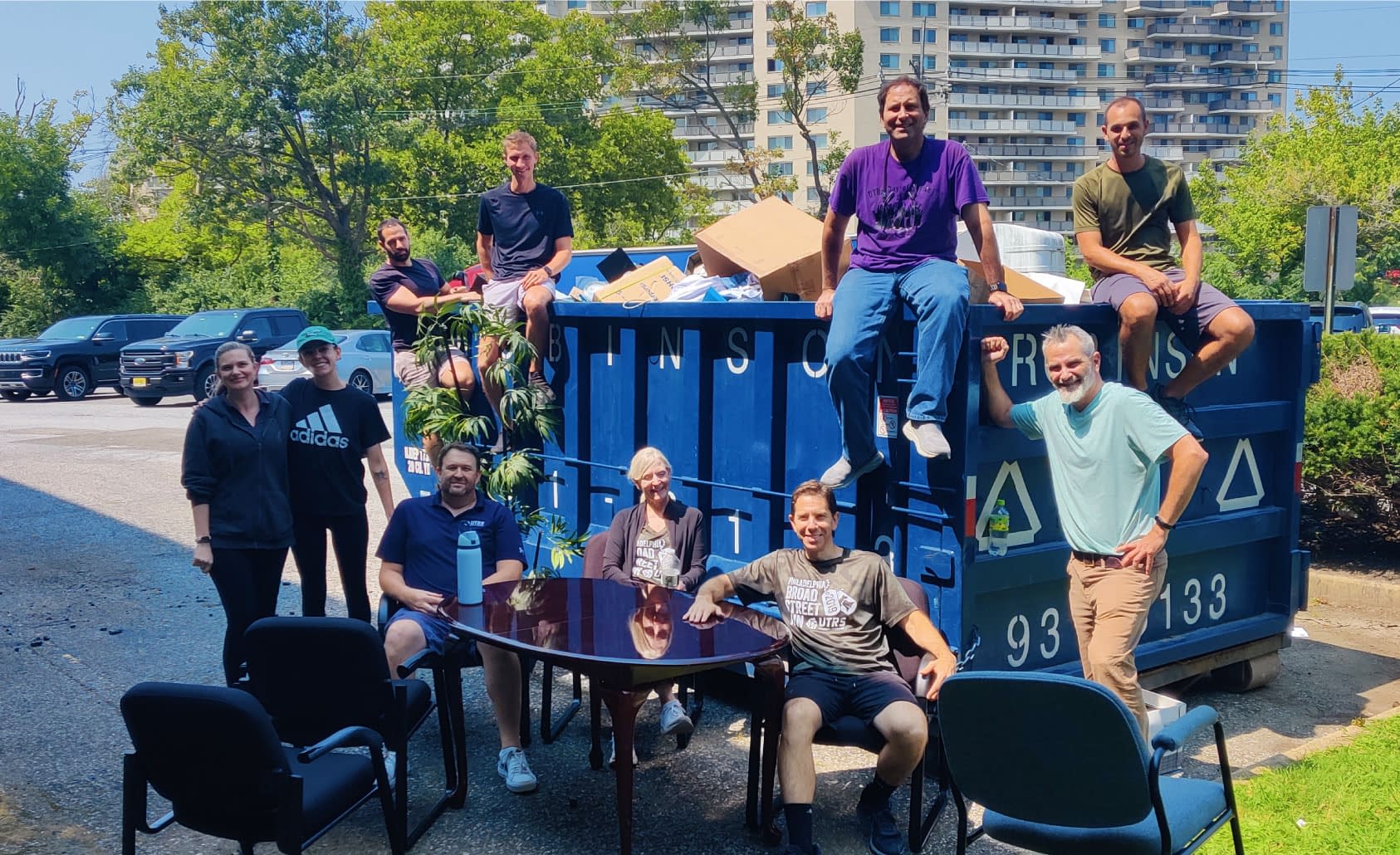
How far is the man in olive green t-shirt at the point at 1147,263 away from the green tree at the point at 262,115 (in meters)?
35.0

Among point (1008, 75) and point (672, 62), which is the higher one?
point (1008, 75)

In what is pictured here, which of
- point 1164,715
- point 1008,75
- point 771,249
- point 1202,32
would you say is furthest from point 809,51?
point 1202,32

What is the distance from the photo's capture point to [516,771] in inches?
194

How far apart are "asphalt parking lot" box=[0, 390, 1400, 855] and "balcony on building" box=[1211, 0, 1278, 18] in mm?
117759

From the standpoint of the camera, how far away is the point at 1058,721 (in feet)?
10.6

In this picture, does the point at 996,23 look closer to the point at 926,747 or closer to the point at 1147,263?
the point at 1147,263

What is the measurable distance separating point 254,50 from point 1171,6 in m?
92.3

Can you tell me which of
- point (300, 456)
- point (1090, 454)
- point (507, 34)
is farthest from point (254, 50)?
point (1090, 454)

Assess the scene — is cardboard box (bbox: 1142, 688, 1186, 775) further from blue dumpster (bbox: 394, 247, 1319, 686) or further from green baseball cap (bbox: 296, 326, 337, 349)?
green baseball cap (bbox: 296, 326, 337, 349)

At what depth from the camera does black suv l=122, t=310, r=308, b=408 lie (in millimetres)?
22938

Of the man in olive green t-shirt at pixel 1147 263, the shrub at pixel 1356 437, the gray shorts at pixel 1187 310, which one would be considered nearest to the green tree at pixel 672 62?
the shrub at pixel 1356 437

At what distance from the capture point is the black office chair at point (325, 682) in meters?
4.07

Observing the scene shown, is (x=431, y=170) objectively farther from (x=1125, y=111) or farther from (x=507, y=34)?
(x=1125, y=111)

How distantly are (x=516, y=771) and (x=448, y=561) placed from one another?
3.22 feet
